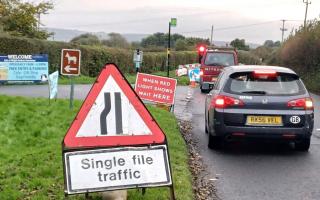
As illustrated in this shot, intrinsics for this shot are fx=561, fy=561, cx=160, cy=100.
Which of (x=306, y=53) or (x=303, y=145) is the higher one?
(x=306, y=53)

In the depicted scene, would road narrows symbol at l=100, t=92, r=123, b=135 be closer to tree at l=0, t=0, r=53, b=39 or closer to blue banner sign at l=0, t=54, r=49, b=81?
blue banner sign at l=0, t=54, r=49, b=81

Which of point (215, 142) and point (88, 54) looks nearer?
point (215, 142)

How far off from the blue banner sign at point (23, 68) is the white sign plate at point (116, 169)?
23.1 meters

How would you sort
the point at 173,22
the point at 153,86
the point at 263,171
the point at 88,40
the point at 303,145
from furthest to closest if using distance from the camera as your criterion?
1. the point at 88,40
2. the point at 173,22
3. the point at 153,86
4. the point at 303,145
5. the point at 263,171

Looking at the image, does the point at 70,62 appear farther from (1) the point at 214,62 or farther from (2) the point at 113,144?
(1) the point at 214,62

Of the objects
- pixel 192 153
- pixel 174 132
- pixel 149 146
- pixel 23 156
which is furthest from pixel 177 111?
Answer: pixel 149 146

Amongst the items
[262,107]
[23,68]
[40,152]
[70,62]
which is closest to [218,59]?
[23,68]

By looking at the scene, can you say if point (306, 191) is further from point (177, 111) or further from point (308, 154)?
point (177, 111)

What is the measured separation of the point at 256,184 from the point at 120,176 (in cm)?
311

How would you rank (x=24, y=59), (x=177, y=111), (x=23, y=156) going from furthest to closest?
(x=24, y=59), (x=177, y=111), (x=23, y=156)

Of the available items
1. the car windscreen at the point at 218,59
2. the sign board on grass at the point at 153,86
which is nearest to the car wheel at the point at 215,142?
the sign board on grass at the point at 153,86

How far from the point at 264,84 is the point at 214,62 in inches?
659

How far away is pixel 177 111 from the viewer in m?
17.1

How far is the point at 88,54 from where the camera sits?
128ft
